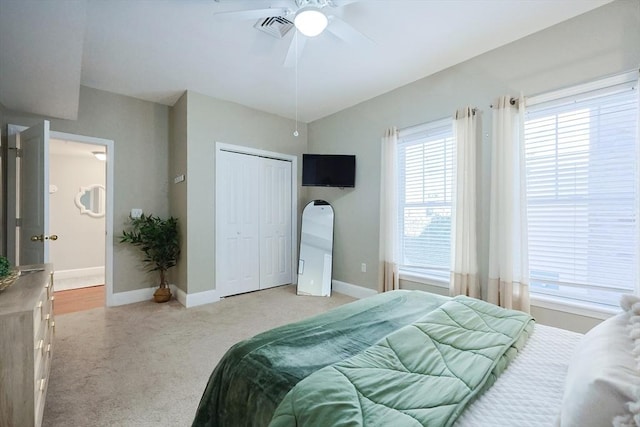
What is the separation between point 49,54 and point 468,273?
3893mm

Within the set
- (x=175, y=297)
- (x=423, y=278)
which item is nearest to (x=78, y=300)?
(x=175, y=297)

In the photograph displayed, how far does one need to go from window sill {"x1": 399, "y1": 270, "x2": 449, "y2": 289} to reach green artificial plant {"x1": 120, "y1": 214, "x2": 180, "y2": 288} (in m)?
2.94

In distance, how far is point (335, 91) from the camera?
12.0 ft

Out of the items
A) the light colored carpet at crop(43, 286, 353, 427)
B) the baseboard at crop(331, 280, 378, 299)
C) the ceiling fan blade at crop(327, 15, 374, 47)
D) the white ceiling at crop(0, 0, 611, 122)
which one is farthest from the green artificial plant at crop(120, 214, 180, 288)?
the ceiling fan blade at crop(327, 15, 374, 47)

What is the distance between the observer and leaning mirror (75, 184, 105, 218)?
5.23 meters

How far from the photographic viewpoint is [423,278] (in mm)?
3246

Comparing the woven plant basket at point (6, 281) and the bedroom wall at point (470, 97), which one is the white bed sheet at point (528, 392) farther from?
the woven plant basket at point (6, 281)

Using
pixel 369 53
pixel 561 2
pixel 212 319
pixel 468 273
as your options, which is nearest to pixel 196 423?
pixel 212 319

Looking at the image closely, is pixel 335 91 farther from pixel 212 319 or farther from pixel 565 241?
pixel 212 319

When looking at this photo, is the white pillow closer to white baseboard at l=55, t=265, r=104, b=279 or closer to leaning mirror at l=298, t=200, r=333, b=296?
leaning mirror at l=298, t=200, r=333, b=296

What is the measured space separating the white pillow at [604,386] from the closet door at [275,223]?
152 inches

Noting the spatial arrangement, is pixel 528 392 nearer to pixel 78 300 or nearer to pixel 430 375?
pixel 430 375

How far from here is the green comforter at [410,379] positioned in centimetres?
78

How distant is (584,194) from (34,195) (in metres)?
4.87
